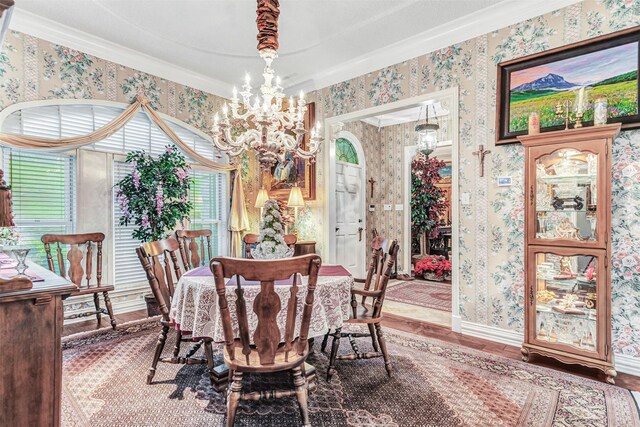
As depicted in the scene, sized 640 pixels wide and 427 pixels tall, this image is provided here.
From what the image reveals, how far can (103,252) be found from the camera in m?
3.69

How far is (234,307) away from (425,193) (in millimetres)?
5102

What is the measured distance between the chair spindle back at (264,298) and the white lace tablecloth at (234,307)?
0.74 ft

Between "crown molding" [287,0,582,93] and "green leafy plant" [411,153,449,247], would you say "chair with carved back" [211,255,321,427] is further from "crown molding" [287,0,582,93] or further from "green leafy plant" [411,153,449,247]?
"green leafy plant" [411,153,449,247]

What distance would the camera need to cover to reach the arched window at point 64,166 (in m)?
3.16

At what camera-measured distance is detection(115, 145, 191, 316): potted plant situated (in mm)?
3412

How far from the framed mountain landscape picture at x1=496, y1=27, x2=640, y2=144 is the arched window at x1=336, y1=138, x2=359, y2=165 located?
275 cm

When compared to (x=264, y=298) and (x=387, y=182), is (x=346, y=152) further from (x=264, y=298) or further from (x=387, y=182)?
(x=264, y=298)

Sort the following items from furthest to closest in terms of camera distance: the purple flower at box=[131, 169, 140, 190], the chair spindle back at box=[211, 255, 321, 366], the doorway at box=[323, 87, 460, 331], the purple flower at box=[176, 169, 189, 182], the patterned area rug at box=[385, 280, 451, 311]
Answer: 1. the doorway at box=[323, 87, 460, 331]
2. the patterned area rug at box=[385, 280, 451, 311]
3. the purple flower at box=[176, 169, 189, 182]
4. the purple flower at box=[131, 169, 140, 190]
5. the chair spindle back at box=[211, 255, 321, 366]

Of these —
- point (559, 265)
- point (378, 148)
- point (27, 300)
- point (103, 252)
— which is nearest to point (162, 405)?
point (27, 300)

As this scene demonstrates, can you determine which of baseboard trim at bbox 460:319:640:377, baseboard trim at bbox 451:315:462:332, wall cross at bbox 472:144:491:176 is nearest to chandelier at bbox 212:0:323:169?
wall cross at bbox 472:144:491:176

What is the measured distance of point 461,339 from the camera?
3.10 m

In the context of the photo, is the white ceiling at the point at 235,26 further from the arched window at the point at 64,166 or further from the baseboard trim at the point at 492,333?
the baseboard trim at the point at 492,333

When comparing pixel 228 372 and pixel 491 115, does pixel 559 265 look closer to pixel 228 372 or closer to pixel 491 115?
pixel 491 115

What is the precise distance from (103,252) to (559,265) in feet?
14.5
